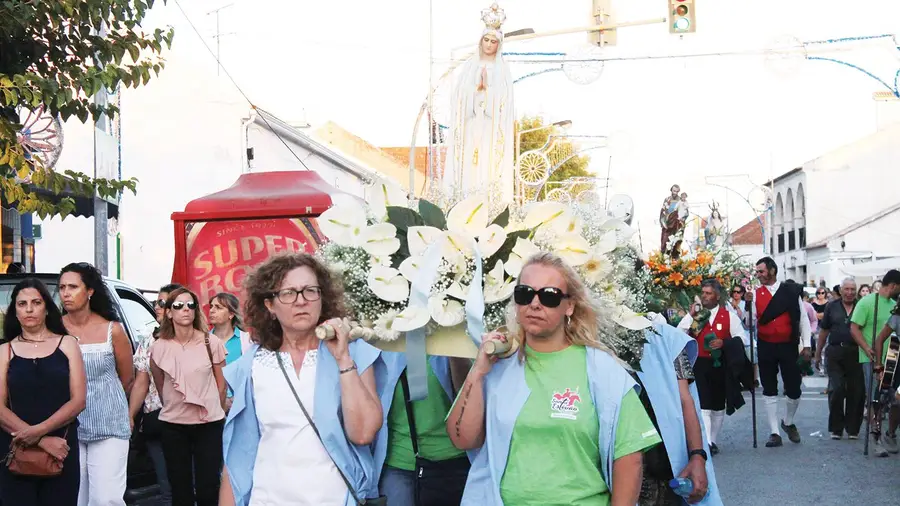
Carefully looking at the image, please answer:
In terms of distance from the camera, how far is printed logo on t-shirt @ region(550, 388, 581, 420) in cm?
391

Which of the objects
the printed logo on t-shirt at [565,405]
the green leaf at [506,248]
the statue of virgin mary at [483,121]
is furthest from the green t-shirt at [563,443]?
the statue of virgin mary at [483,121]

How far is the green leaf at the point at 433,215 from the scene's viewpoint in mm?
4535

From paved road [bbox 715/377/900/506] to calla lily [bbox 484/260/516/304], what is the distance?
5.87 meters

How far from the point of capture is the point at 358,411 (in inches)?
165

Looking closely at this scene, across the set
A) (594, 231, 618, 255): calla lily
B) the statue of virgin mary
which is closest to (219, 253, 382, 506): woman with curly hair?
(594, 231, 618, 255): calla lily

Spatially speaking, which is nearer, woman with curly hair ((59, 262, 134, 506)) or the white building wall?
woman with curly hair ((59, 262, 134, 506))

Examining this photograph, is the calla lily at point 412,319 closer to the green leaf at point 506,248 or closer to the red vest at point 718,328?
the green leaf at point 506,248

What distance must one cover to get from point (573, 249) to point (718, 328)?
8.98 meters

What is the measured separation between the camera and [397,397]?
4.92 metres

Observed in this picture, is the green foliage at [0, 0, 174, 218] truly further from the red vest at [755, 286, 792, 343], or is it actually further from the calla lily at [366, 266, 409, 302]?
the red vest at [755, 286, 792, 343]

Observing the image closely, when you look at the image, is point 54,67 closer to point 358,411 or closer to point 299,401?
point 299,401

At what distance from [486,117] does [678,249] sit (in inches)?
90.6

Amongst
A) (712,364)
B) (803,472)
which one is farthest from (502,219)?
(712,364)

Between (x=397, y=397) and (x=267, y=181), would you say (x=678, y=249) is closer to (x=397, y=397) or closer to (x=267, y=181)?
(x=397, y=397)
